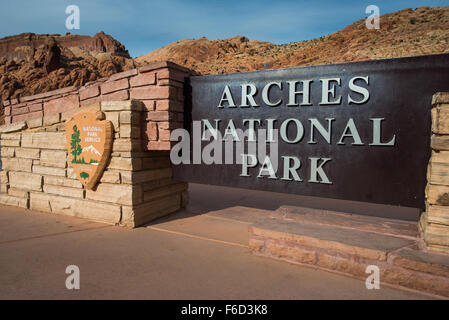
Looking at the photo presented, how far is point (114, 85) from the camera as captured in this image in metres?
→ 4.59

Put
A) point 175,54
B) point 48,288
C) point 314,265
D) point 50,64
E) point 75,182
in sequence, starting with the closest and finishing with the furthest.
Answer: point 48,288
point 314,265
point 75,182
point 50,64
point 175,54

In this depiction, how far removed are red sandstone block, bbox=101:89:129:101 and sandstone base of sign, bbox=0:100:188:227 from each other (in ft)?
0.73

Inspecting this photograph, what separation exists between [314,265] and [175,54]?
86147 millimetres

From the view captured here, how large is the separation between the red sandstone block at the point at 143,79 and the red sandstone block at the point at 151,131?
0.63 meters

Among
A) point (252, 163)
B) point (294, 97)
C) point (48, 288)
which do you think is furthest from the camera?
point (252, 163)

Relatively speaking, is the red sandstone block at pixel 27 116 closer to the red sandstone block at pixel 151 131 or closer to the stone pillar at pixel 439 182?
the red sandstone block at pixel 151 131

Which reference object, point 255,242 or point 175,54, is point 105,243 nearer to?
point 255,242

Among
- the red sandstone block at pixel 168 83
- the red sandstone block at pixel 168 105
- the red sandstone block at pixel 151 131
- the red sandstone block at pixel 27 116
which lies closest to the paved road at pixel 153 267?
the red sandstone block at pixel 151 131

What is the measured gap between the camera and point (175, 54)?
267ft

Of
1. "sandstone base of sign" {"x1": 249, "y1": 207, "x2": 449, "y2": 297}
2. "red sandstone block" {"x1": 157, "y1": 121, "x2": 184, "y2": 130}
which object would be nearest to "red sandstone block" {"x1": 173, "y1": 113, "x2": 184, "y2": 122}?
"red sandstone block" {"x1": 157, "y1": 121, "x2": 184, "y2": 130}

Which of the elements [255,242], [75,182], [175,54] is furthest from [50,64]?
[255,242]

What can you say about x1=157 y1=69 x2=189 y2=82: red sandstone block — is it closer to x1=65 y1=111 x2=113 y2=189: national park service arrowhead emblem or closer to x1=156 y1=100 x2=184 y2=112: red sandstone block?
x1=156 y1=100 x2=184 y2=112: red sandstone block

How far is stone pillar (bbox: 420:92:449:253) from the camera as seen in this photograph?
98.3 inches

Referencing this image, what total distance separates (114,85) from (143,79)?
63cm
